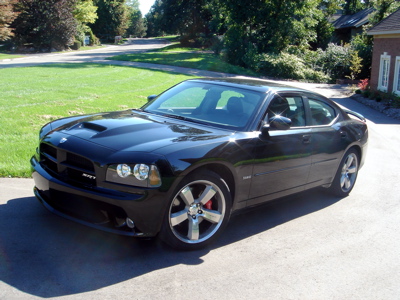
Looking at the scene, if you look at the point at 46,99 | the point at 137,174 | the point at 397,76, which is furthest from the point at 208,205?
the point at 397,76

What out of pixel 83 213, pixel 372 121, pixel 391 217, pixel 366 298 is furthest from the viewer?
pixel 372 121

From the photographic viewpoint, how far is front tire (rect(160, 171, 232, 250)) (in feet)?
14.3

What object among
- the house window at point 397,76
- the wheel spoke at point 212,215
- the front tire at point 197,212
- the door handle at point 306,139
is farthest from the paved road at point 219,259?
the house window at point 397,76

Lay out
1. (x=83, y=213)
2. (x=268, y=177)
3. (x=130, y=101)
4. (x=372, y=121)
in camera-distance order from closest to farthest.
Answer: (x=83, y=213), (x=268, y=177), (x=130, y=101), (x=372, y=121)

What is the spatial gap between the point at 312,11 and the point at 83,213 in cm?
3346

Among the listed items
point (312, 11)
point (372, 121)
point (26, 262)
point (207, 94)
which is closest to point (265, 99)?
point (207, 94)

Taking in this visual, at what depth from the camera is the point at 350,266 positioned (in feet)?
15.0

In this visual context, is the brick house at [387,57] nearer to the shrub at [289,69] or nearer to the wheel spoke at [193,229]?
the shrub at [289,69]

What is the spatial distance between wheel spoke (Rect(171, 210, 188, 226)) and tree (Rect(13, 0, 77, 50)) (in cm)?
4383

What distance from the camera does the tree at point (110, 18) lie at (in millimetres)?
73938

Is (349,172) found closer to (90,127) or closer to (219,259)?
(219,259)

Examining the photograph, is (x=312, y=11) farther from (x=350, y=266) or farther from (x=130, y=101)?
(x=350, y=266)

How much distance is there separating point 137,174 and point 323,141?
2.93 meters

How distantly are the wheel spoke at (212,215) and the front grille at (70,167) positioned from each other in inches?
44.9
